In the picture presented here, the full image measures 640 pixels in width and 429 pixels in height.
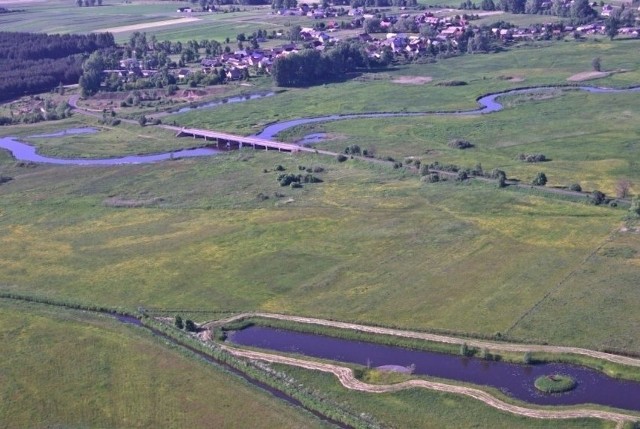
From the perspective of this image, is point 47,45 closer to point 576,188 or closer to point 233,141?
point 233,141

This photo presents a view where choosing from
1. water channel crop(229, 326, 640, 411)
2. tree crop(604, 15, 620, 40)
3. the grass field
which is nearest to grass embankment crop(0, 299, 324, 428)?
water channel crop(229, 326, 640, 411)

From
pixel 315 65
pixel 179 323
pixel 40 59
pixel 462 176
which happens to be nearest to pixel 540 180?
pixel 462 176

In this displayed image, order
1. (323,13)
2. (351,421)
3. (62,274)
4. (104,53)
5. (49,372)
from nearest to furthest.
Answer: (351,421) < (49,372) < (62,274) < (104,53) < (323,13)

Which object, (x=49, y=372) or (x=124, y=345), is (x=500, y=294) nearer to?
(x=124, y=345)

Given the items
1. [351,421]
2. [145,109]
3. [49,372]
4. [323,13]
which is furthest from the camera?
[323,13]

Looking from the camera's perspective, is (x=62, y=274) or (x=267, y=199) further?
(x=267, y=199)

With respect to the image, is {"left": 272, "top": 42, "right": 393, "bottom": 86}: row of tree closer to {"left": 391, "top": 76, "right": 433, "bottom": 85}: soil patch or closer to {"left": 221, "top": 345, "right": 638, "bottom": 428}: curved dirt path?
{"left": 391, "top": 76, "right": 433, "bottom": 85}: soil patch

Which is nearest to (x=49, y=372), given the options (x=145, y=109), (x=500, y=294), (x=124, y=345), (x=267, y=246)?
(x=124, y=345)
